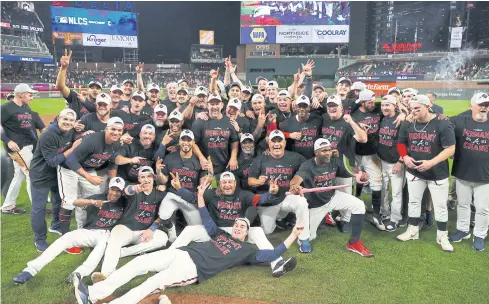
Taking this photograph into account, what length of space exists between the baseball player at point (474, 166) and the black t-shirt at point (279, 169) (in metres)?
2.46

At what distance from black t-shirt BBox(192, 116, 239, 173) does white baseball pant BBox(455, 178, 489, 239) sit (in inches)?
147

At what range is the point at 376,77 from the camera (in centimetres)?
3897

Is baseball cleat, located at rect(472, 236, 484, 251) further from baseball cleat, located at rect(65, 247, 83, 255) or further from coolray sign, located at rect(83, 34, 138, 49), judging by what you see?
coolray sign, located at rect(83, 34, 138, 49)

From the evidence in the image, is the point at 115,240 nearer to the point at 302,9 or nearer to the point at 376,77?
the point at 376,77

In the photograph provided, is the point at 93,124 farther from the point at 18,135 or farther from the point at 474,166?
the point at 474,166

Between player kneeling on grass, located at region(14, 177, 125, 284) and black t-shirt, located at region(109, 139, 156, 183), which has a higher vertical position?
black t-shirt, located at region(109, 139, 156, 183)

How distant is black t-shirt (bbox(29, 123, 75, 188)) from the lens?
5.54 m

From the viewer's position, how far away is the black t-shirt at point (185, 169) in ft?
19.7

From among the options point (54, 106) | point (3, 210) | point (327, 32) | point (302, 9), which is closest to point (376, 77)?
point (327, 32)

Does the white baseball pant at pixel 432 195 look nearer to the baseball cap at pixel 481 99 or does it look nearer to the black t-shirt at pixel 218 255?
the baseball cap at pixel 481 99

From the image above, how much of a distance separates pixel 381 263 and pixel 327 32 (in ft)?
146

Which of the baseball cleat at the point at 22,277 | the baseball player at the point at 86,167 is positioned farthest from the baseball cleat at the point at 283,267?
the baseball cleat at the point at 22,277

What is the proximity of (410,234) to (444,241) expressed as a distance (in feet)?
1.66

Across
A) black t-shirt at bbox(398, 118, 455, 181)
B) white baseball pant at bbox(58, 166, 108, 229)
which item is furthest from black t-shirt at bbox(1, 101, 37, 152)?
black t-shirt at bbox(398, 118, 455, 181)
